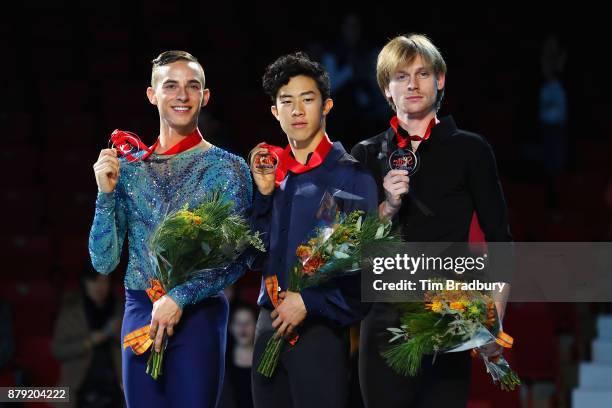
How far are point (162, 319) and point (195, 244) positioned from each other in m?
0.25

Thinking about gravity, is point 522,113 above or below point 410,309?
above

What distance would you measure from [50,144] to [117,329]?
226cm

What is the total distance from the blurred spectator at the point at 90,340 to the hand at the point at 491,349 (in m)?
2.35

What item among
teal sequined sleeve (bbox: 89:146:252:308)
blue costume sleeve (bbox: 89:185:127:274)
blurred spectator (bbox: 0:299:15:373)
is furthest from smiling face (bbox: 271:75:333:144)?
blurred spectator (bbox: 0:299:15:373)

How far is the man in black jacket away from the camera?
4039mm

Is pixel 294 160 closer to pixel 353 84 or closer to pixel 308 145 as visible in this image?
pixel 308 145

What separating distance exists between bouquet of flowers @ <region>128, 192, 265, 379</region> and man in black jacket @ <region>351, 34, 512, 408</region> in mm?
466

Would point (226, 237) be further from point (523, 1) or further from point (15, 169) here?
point (523, 1)

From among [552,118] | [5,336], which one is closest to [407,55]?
[5,336]

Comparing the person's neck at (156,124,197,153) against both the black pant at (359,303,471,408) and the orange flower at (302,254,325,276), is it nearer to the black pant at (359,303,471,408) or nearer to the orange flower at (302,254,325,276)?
the orange flower at (302,254,325,276)

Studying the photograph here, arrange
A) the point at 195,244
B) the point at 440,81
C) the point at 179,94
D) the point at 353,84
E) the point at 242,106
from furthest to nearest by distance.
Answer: the point at 242,106
the point at 353,84
the point at 440,81
the point at 179,94
the point at 195,244

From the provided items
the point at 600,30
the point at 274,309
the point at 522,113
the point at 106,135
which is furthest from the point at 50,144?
the point at 274,309

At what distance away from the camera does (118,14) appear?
361 inches

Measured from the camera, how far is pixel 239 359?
545cm
